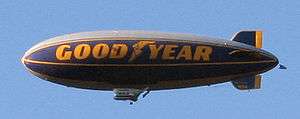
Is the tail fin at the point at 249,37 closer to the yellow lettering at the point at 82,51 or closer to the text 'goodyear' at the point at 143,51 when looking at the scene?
the text 'goodyear' at the point at 143,51

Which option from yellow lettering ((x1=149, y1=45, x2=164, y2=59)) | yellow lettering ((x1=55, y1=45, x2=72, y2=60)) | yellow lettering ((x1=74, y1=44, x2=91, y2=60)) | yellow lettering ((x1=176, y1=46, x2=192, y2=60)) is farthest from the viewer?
yellow lettering ((x1=55, y1=45, x2=72, y2=60))

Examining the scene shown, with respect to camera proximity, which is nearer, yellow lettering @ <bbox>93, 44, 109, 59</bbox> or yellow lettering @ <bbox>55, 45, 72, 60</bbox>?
yellow lettering @ <bbox>93, 44, 109, 59</bbox>

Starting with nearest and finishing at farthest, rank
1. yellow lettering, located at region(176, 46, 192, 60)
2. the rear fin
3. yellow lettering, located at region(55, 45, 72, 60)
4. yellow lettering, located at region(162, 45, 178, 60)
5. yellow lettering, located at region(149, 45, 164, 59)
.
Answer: yellow lettering, located at region(149, 45, 164, 59), yellow lettering, located at region(162, 45, 178, 60), yellow lettering, located at region(176, 46, 192, 60), yellow lettering, located at region(55, 45, 72, 60), the rear fin

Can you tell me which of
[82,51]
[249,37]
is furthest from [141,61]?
[249,37]

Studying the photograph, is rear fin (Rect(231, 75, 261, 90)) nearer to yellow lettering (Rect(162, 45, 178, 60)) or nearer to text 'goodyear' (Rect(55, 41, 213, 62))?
text 'goodyear' (Rect(55, 41, 213, 62))

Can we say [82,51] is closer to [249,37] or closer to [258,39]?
[249,37]

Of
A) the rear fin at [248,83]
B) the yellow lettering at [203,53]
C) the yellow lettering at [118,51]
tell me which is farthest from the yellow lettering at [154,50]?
the rear fin at [248,83]

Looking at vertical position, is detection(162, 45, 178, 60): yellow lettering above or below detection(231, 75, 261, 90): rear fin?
above

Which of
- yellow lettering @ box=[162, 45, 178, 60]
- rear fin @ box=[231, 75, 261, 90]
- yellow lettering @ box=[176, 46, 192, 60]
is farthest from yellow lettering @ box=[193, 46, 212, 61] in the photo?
rear fin @ box=[231, 75, 261, 90]
